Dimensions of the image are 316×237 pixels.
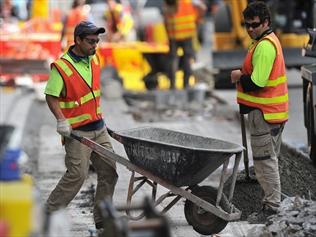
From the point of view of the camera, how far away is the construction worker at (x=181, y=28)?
18594 mm

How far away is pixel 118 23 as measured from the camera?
21938 mm

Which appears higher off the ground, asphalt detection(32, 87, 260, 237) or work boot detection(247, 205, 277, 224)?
work boot detection(247, 205, 277, 224)

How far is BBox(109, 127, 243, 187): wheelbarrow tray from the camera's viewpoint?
25.7 feet

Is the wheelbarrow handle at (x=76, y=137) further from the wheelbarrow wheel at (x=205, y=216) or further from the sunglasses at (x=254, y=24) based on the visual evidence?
the sunglasses at (x=254, y=24)

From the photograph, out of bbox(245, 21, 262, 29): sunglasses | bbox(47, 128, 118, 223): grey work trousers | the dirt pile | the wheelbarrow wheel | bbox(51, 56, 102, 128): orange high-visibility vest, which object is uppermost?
bbox(245, 21, 262, 29): sunglasses

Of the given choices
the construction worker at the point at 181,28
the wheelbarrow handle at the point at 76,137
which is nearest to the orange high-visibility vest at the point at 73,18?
the construction worker at the point at 181,28

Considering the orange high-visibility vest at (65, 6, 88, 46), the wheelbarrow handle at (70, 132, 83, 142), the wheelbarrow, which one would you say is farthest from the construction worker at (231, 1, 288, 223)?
the orange high-visibility vest at (65, 6, 88, 46)

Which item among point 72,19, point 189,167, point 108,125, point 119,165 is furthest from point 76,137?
point 72,19

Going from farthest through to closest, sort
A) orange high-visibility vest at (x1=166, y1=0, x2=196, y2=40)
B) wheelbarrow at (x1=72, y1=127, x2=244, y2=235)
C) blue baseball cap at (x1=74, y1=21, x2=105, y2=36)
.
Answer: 1. orange high-visibility vest at (x1=166, y1=0, x2=196, y2=40)
2. blue baseball cap at (x1=74, y1=21, x2=105, y2=36)
3. wheelbarrow at (x1=72, y1=127, x2=244, y2=235)

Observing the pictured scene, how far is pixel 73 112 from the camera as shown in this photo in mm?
8336

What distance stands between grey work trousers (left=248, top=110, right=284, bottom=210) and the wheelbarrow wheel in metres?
0.52

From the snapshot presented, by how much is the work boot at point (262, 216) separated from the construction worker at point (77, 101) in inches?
48.6

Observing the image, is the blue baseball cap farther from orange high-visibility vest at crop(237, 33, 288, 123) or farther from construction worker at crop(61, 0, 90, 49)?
construction worker at crop(61, 0, 90, 49)

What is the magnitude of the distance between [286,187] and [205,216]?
1.38m
